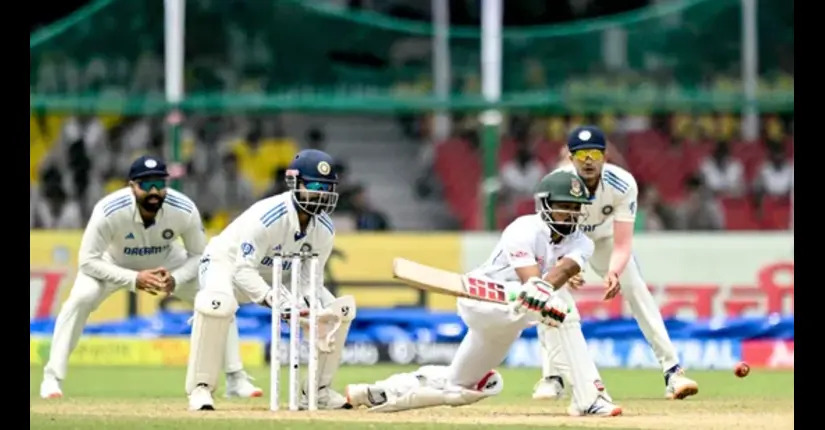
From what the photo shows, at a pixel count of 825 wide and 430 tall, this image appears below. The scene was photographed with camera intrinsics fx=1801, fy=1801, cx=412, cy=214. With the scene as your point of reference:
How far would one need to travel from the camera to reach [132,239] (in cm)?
1171

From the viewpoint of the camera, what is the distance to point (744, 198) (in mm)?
18547

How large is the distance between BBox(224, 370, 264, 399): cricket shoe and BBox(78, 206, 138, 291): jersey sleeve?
2.79 feet

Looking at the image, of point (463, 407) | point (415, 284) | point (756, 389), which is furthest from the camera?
point (756, 389)

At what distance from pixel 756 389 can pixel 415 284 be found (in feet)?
13.4

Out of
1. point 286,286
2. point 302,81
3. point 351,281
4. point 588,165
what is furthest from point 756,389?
point 302,81

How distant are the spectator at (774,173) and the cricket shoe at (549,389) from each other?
7652 millimetres

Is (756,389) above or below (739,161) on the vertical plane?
below

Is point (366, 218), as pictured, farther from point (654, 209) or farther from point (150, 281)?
point (150, 281)

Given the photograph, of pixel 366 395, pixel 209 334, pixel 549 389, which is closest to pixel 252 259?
pixel 209 334

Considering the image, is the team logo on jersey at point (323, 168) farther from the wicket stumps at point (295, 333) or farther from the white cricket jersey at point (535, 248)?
the white cricket jersey at point (535, 248)

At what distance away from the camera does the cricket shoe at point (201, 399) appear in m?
9.65

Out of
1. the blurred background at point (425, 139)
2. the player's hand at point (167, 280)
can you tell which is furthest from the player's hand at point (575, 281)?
the blurred background at point (425, 139)

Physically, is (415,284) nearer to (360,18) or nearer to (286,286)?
(286,286)

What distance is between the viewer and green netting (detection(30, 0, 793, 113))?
1716 centimetres
